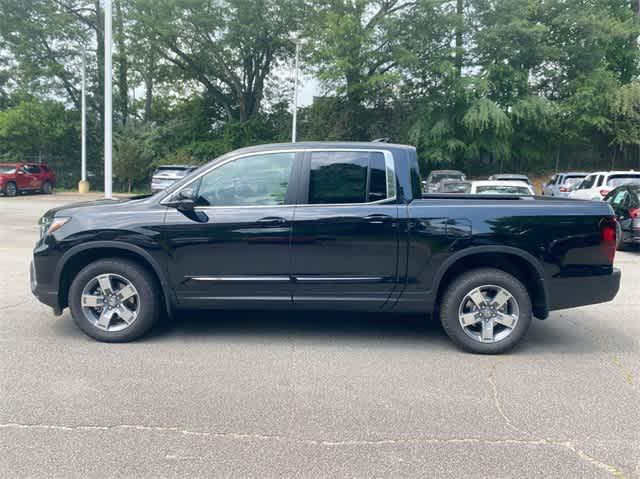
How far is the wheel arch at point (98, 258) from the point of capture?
5.10 m

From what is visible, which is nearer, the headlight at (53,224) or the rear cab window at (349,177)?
the rear cab window at (349,177)

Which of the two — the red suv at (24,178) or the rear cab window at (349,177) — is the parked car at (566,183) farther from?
the red suv at (24,178)

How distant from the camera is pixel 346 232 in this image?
4996mm

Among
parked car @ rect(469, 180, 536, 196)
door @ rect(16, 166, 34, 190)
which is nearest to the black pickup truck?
parked car @ rect(469, 180, 536, 196)

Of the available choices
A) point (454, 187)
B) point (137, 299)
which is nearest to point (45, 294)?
point (137, 299)

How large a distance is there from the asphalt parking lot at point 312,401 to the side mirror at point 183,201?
131cm

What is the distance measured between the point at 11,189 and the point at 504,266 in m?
26.9

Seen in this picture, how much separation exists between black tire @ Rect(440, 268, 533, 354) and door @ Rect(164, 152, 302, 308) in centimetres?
151

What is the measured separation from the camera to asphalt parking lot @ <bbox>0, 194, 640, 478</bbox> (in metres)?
3.17

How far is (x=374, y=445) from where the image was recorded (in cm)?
336

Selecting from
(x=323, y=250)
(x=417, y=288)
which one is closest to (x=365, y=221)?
(x=323, y=250)

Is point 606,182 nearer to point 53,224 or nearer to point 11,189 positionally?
point 53,224

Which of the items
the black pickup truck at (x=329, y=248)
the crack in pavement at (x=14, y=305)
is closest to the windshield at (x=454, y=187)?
the black pickup truck at (x=329, y=248)

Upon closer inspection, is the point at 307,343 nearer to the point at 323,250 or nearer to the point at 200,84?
the point at 323,250
